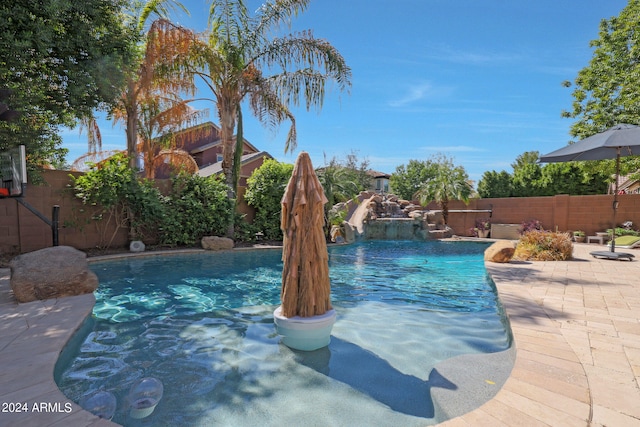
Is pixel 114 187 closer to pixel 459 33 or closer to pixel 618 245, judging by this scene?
pixel 459 33

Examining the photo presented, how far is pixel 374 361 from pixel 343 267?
589cm

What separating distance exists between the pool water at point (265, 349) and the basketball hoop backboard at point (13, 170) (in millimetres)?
2509

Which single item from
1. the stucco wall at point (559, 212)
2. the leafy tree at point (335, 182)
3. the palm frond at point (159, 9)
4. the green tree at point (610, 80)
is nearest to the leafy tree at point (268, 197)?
the leafy tree at point (335, 182)

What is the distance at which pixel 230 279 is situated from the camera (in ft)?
25.4

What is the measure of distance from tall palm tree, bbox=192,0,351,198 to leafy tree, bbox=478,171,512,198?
21148mm

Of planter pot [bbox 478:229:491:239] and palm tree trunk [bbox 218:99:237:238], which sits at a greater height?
palm tree trunk [bbox 218:99:237:238]

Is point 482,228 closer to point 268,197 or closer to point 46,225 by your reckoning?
point 268,197

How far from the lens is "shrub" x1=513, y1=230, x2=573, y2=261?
9.14 meters

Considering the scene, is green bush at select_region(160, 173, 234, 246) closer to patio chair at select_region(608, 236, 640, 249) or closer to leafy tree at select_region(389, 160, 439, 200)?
patio chair at select_region(608, 236, 640, 249)

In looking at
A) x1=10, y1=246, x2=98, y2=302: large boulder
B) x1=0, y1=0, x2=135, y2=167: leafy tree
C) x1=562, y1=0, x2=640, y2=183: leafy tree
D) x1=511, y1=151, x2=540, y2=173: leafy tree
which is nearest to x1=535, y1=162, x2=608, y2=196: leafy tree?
x1=562, y1=0, x2=640, y2=183: leafy tree

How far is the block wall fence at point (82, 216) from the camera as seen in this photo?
9195mm

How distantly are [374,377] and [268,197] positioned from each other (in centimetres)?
1162

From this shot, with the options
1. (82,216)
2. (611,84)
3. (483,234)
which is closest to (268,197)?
(82,216)

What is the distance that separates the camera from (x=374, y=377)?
3297 mm
